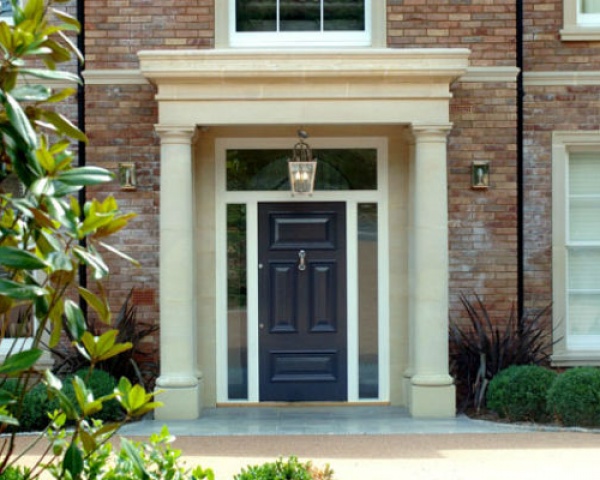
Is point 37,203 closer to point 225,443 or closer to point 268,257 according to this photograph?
point 225,443

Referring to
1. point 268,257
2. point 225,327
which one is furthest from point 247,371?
point 268,257

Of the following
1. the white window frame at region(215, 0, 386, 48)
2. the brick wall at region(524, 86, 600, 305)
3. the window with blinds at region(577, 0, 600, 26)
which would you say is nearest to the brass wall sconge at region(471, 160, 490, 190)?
the brick wall at region(524, 86, 600, 305)

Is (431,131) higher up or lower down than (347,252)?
higher up

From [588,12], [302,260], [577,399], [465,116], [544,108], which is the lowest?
[577,399]

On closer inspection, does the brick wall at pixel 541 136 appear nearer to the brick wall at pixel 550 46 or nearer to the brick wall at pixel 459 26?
the brick wall at pixel 550 46

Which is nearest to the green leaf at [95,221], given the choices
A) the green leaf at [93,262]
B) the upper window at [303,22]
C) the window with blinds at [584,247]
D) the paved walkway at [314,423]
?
the green leaf at [93,262]

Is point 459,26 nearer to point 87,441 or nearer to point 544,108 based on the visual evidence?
point 544,108

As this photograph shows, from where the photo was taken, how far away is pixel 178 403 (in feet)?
35.8

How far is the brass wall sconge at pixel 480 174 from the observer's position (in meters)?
11.6

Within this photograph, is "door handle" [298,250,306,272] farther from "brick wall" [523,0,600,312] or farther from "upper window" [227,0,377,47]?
"brick wall" [523,0,600,312]

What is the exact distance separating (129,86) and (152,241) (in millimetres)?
1706

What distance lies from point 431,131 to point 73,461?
25.6 feet

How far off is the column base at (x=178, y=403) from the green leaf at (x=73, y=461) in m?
7.23

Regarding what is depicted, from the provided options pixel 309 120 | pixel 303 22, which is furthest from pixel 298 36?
pixel 309 120
